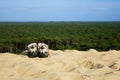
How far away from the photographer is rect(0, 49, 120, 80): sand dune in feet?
34.7

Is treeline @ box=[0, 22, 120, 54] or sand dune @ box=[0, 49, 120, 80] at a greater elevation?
sand dune @ box=[0, 49, 120, 80]

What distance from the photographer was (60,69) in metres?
13.3

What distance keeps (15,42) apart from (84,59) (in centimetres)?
3962

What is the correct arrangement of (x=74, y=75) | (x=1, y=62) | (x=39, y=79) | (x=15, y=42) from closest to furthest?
(x=39, y=79) < (x=74, y=75) < (x=1, y=62) < (x=15, y=42)

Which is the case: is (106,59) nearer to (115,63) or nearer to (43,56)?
(115,63)

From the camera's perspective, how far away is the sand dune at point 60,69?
1057cm

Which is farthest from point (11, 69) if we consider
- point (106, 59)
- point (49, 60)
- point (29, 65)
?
point (106, 59)

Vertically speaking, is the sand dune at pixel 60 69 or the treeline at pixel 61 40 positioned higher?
the sand dune at pixel 60 69

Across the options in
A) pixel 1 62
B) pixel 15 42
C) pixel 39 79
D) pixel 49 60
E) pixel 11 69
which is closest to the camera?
pixel 39 79

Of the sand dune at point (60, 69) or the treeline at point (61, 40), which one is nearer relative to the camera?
the sand dune at point (60, 69)

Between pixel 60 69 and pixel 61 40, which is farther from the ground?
pixel 60 69

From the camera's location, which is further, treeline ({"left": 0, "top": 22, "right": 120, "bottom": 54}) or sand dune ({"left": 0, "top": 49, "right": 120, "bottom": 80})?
treeline ({"left": 0, "top": 22, "right": 120, "bottom": 54})

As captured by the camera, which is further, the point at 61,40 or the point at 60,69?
the point at 61,40

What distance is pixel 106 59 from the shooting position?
16516 mm
